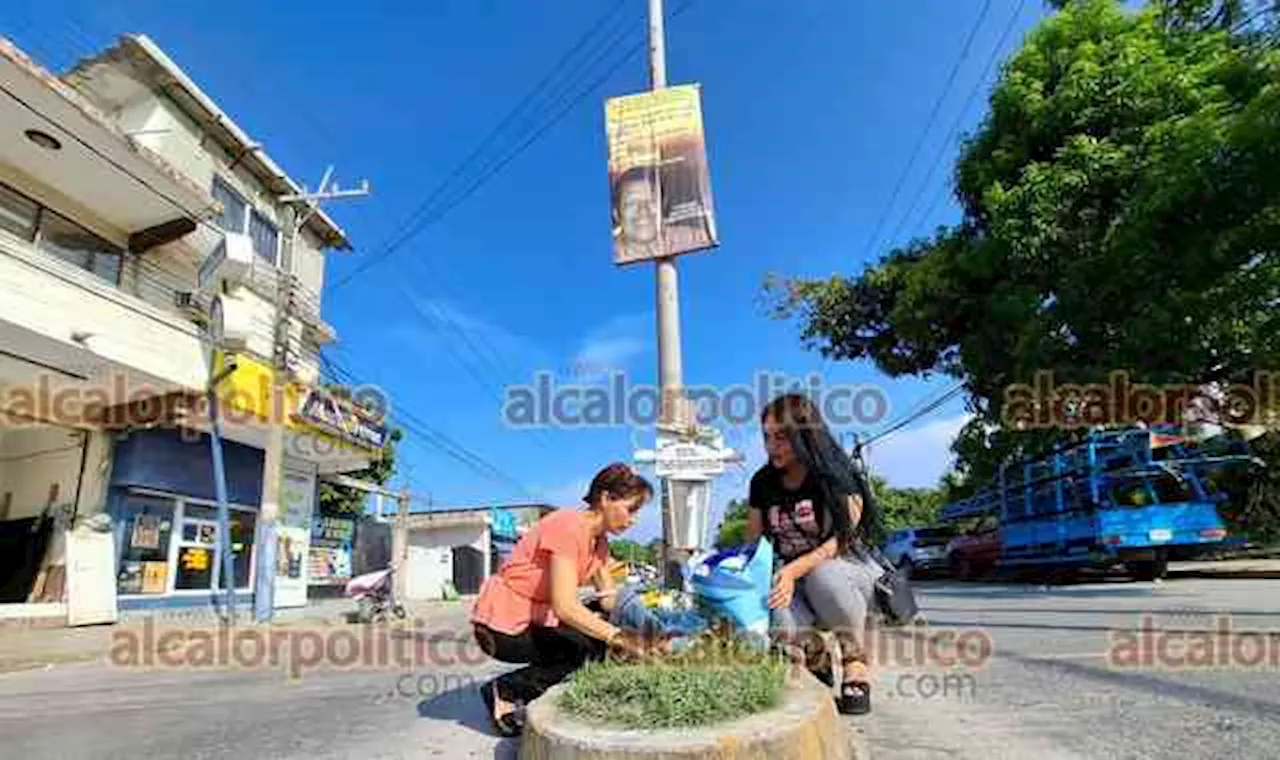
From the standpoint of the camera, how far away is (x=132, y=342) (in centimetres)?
1081

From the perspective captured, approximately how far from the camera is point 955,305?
→ 43.7 feet

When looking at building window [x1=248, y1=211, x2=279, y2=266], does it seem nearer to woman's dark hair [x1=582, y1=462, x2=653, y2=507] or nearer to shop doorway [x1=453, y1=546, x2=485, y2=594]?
woman's dark hair [x1=582, y1=462, x2=653, y2=507]

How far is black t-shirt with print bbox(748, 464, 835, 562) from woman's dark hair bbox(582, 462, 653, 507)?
699 mm

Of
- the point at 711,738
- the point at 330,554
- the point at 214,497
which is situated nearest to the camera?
the point at 711,738

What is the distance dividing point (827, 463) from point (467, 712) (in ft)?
7.28

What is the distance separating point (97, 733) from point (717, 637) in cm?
313

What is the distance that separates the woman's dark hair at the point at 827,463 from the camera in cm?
346

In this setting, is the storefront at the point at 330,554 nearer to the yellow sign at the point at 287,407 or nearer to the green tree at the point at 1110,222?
the yellow sign at the point at 287,407

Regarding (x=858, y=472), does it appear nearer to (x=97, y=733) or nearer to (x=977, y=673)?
(x=977, y=673)

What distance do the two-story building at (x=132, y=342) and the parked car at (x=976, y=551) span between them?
14.5 metres

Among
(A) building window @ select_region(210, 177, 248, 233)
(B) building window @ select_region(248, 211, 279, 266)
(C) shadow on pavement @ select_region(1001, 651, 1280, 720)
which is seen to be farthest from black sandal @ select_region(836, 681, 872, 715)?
(B) building window @ select_region(248, 211, 279, 266)

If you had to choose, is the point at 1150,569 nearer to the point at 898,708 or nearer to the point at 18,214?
the point at 898,708

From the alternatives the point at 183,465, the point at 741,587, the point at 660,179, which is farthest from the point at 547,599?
the point at 183,465

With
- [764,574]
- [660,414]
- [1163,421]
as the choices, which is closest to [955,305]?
[1163,421]
